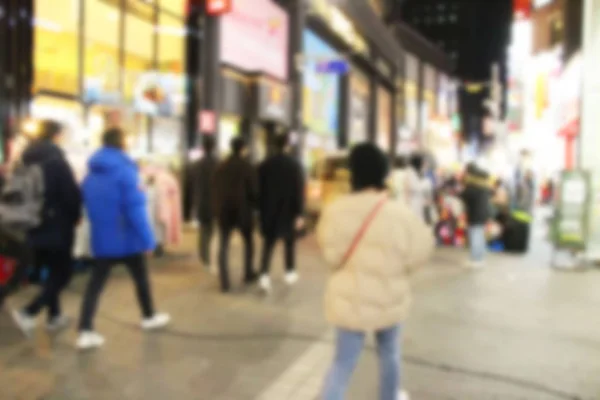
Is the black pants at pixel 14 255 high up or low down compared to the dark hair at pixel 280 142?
down

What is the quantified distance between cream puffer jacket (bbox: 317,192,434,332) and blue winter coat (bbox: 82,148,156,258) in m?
2.38

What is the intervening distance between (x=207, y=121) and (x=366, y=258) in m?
14.3

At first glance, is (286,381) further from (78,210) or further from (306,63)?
(306,63)

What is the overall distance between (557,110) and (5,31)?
18.7 metres

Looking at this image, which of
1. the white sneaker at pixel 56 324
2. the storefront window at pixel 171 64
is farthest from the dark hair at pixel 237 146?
the storefront window at pixel 171 64

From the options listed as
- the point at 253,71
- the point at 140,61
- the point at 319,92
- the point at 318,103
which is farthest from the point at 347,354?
the point at 319,92

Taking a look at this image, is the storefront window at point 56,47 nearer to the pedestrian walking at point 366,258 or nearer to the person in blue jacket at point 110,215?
the person in blue jacket at point 110,215

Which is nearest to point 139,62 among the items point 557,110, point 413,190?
point 413,190

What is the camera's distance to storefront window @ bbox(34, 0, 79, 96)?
1147 centimetres

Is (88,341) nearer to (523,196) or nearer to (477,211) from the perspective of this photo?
(477,211)

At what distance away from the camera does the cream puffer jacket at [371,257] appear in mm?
3635

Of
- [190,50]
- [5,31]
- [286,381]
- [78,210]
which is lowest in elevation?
[286,381]

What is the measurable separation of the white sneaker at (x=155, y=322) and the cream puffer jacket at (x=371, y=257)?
2.98 m

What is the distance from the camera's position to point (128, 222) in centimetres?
556
